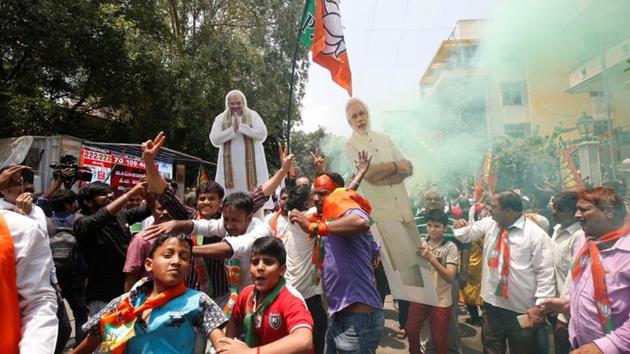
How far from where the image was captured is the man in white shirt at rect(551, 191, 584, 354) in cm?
342

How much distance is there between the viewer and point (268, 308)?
1.99 meters

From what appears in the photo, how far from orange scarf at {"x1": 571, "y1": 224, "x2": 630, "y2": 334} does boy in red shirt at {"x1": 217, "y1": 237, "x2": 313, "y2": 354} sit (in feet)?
5.04

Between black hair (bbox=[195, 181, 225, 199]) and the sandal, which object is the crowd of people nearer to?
black hair (bbox=[195, 181, 225, 199])

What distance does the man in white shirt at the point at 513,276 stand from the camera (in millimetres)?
3326

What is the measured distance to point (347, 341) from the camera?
8.52ft

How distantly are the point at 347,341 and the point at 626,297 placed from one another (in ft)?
4.79

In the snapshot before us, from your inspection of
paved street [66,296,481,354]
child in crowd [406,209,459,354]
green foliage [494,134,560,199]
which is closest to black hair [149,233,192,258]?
child in crowd [406,209,459,354]

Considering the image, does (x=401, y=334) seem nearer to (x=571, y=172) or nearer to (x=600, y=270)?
(x=571, y=172)

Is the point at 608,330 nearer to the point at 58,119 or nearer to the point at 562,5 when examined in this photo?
the point at 562,5

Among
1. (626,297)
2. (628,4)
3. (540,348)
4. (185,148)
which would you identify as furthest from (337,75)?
(185,148)

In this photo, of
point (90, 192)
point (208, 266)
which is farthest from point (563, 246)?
point (90, 192)

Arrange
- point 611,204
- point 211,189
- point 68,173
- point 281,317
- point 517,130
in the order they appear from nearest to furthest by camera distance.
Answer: point 281,317 → point 611,204 → point 211,189 → point 68,173 → point 517,130

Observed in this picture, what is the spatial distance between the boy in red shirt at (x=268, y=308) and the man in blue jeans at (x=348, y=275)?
1.71 feet

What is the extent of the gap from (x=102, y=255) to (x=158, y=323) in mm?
1599
